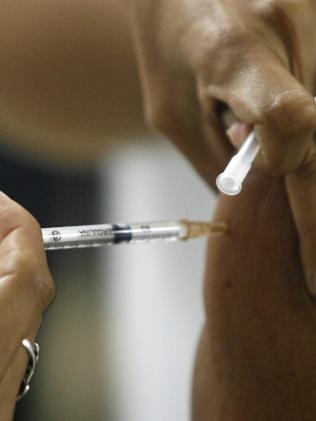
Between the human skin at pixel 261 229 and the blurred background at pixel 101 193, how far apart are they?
0.38 m

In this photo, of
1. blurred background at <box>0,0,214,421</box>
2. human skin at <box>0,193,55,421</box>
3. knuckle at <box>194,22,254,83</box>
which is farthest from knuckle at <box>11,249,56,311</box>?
blurred background at <box>0,0,214,421</box>

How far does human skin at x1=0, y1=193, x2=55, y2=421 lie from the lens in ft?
1.31

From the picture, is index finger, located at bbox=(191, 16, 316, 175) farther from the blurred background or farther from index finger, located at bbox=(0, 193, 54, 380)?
the blurred background

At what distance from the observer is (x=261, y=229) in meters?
0.56

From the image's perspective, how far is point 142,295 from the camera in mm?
1178

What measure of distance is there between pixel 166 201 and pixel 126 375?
0.30 metres

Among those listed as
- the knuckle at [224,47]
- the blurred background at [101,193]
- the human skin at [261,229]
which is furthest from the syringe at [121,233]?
the blurred background at [101,193]

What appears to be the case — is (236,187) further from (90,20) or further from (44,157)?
→ (44,157)

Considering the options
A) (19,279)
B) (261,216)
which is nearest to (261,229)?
(261,216)

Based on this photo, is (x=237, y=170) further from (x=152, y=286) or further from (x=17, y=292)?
(x=152, y=286)

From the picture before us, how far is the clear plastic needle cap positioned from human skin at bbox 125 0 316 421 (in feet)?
0.04

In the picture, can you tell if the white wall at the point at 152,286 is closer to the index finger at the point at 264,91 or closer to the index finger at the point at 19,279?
the index finger at the point at 264,91

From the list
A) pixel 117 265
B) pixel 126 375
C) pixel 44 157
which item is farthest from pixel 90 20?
pixel 126 375

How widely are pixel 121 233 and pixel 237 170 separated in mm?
177
